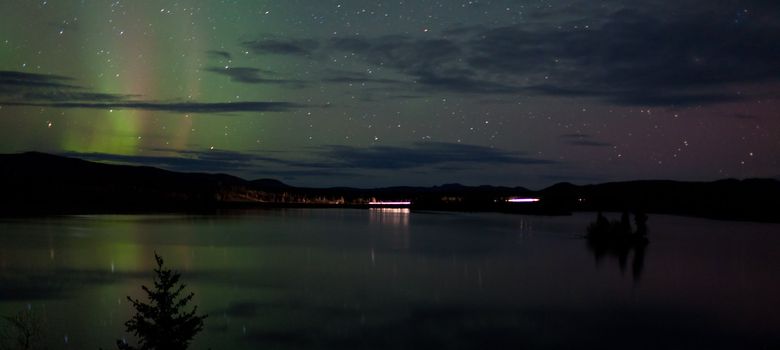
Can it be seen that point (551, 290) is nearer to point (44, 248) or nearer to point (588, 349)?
point (588, 349)

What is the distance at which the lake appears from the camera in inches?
600

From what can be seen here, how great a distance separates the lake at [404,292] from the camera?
15234 mm

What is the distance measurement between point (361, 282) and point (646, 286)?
9349 mm

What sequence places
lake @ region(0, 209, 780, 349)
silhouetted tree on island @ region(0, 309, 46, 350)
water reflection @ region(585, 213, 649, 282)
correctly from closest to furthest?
silhouetted tree on island @ region(0, 309, 46, 350)
lake @ region(0, 209, 780, 349)
water reflection @ region(585, 213, 649, 282)

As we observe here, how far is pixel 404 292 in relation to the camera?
2127cm

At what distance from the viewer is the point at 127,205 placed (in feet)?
320

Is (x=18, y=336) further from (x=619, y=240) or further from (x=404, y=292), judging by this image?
(x=619, y=240)

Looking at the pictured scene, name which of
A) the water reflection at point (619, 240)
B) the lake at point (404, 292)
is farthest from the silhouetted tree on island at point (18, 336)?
the water reflection at point (619, 240)

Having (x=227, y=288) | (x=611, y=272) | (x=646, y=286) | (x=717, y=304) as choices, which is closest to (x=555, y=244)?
(x=611, y=272)

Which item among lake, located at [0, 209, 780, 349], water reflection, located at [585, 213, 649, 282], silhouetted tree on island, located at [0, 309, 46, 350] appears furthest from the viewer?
water reflection, located at [585, 213, 649, 282]

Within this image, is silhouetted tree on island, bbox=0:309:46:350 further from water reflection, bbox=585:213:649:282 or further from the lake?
water reflection, bbox=585:213:649:282

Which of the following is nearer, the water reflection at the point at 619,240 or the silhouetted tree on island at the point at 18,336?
the silhouetted tree on island at the point at 18,336

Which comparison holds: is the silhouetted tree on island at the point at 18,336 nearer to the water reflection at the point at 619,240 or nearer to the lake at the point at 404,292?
the lake at the point at 404,292

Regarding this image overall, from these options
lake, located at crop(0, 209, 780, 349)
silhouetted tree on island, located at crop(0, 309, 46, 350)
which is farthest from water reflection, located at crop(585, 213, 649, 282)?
silhouetted tree on island, located at crop(0, 309, 46, 350)
